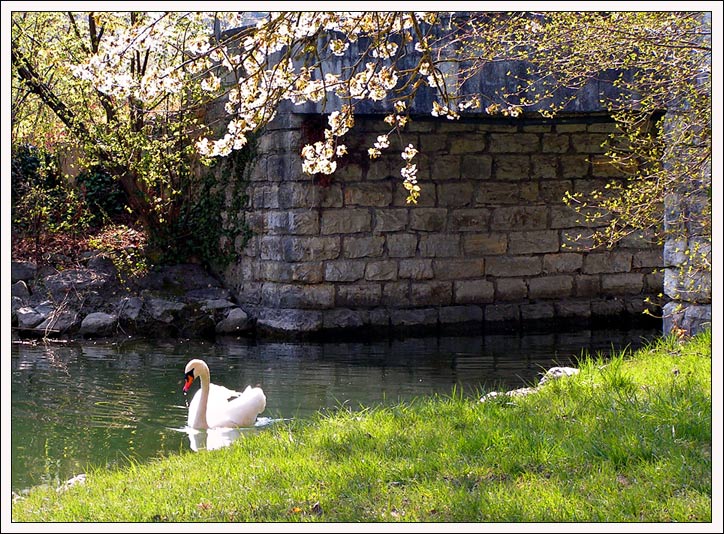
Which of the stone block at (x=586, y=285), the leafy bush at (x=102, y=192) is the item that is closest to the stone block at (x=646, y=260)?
the stone block at (x=586, y=285)

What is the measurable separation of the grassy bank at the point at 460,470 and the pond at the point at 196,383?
3.72 ft

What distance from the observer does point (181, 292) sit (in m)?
12.7

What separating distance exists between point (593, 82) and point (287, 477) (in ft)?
25.7

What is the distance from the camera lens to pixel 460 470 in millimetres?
4363

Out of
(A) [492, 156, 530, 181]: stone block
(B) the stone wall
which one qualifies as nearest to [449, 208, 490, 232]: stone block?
(B) the stone wall

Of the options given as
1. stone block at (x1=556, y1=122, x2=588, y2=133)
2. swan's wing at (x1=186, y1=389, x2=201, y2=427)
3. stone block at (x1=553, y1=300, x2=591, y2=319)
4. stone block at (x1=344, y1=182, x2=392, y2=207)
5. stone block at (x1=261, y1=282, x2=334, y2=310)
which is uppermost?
stone block at (x1=556, y1=122, x2=588, y2=133)

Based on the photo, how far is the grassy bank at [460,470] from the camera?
3.93 meters

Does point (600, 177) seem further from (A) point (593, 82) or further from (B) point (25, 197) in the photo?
(B) point (25, 197)

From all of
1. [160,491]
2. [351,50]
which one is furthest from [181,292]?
[160,491]

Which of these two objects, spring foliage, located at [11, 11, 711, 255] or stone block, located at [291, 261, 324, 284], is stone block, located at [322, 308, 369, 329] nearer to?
stone block, located at [291, 261, 324, 284]

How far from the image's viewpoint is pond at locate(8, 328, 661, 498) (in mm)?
6500

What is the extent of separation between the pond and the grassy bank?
1.13m

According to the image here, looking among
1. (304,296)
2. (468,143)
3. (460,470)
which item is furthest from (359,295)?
(460,470)

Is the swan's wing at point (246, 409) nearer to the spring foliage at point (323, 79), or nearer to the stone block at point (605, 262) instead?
the spring foliage at point (323, 79)
